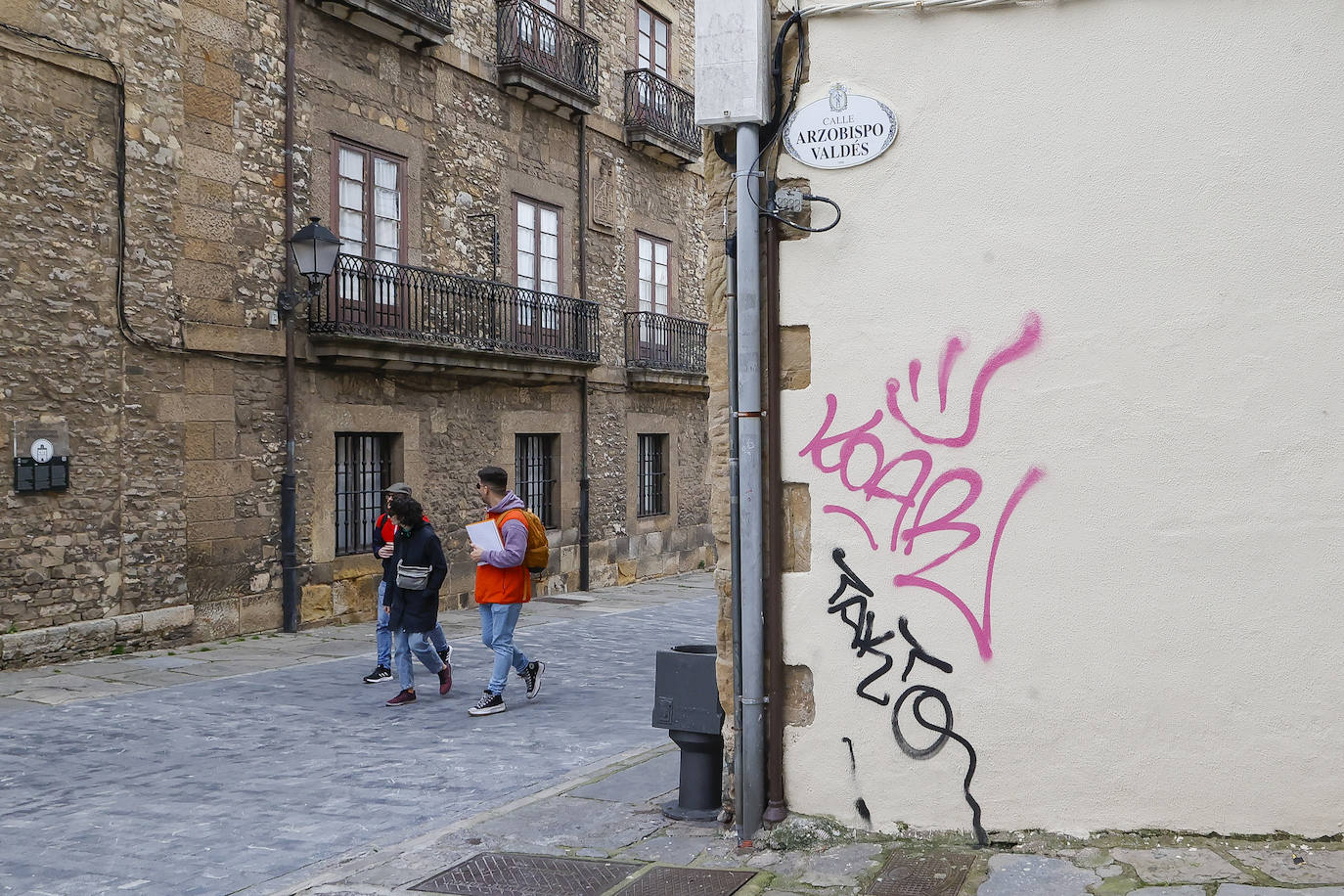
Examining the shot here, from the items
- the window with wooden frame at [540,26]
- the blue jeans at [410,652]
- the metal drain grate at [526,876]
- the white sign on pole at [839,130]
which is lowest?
the metal drain grate at [526,876]

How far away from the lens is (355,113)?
44.6 ft

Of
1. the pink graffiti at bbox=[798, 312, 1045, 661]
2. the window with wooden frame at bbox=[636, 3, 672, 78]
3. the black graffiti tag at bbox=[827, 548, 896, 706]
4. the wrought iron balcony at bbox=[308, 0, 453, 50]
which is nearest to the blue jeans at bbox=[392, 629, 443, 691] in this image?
the black graffiti tag at bbox=[827, 548, 896, 706]

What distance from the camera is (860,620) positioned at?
4.95 meters

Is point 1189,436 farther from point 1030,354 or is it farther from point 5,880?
point 5,880

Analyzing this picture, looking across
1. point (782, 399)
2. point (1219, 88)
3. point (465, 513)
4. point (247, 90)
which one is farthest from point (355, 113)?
point (1219, 88)

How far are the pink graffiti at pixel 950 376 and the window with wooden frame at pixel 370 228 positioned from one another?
9249 mm

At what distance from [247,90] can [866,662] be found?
32.1ft

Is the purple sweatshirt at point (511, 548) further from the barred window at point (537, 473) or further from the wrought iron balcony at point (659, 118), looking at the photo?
the wrought iron balcony at point (659, 118)

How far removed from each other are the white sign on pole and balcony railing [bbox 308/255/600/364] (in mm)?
8669

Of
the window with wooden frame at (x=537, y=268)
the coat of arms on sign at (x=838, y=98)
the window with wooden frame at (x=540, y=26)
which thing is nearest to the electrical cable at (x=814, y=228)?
the coat of arms on sign at (x=838, y=98)

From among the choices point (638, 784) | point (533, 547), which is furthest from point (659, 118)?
point (638, 784)

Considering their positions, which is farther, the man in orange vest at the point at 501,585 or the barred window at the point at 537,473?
the barred window at the point at 537,473

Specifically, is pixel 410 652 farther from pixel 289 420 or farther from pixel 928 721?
pixel 928 721

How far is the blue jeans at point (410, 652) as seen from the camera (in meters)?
8.62
